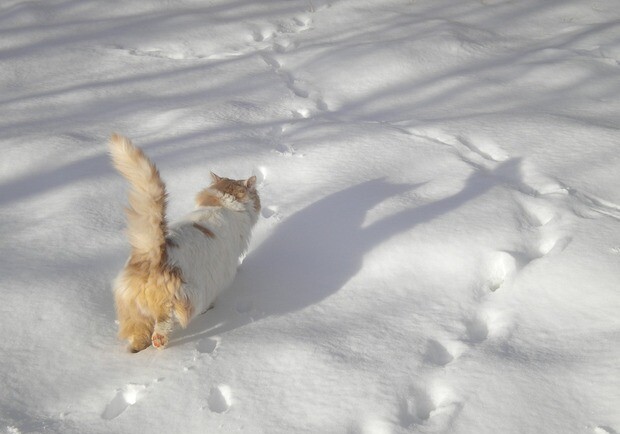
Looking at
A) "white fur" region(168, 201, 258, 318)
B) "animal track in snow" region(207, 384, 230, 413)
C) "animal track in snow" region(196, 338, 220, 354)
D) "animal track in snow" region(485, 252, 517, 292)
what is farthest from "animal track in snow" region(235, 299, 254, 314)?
"animal track in snow" region(485, 252, 517, 292)

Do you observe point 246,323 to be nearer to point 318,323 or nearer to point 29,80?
point 318,323

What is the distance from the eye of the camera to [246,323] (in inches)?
119

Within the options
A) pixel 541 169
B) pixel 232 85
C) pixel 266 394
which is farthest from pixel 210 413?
pixel 232 85

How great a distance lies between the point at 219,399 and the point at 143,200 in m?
0.91

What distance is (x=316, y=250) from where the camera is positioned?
3.58 metres

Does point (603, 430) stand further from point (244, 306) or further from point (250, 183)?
point (250, 183)

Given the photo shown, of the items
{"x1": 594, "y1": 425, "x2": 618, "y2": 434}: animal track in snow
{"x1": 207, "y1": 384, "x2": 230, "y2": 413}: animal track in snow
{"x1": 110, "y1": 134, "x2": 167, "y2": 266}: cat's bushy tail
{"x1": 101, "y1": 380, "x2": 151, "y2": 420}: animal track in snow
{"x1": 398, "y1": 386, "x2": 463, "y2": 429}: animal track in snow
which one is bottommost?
{"x1": 594, "y1": 425, "x2": 618, "y2": 434}: animal track in snow

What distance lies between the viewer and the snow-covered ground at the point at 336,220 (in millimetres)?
2467

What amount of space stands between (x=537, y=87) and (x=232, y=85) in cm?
288

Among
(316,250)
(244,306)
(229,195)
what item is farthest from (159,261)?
(316,250)

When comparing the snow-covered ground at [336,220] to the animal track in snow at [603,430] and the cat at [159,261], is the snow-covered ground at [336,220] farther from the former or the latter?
the cat at [159,261]

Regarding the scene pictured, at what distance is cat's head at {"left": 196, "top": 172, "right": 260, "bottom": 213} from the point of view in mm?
3375

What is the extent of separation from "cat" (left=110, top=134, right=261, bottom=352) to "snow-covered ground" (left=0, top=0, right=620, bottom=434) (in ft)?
0.53

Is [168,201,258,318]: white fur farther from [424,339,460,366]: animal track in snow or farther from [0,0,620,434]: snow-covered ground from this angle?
[424,339,460,366]: animal track in snow
